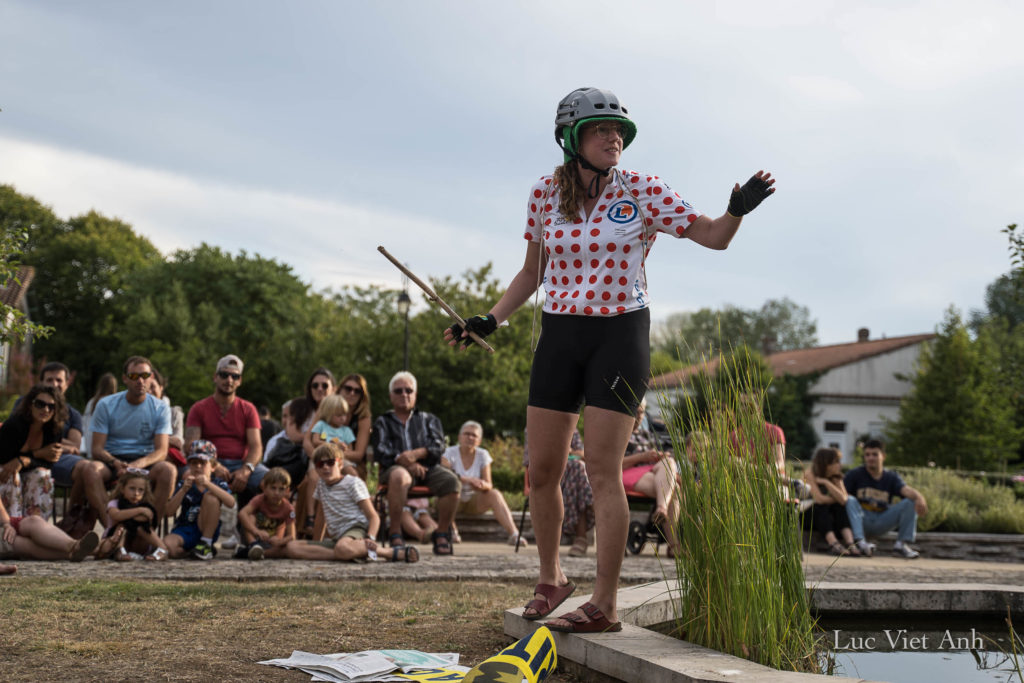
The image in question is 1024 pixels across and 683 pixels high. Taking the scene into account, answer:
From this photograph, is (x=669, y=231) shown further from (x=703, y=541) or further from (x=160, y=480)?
(x=160, y=480)

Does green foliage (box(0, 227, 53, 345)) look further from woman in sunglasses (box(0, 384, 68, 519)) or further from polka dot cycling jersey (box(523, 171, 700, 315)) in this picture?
polka dot cycling jersey (box(523, 171, 700, 315))

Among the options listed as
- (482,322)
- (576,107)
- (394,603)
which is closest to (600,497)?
(482,322)

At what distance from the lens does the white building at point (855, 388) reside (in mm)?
46072

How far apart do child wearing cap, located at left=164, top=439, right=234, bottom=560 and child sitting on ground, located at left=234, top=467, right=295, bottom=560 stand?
8.3 inches

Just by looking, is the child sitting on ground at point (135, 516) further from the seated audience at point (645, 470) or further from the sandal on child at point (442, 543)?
the seated audience at point (645, 470)

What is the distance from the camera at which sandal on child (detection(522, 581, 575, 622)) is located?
3.77 meters

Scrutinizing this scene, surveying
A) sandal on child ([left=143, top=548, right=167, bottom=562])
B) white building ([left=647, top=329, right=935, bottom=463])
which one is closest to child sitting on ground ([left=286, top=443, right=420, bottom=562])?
sandal on child ([left=143, top=548, right=167, bottom=562])

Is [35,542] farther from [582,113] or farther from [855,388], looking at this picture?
[855,388]

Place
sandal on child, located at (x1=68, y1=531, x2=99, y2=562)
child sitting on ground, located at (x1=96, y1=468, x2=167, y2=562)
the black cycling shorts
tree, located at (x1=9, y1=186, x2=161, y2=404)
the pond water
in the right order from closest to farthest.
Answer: the pond water, the black cycling shorts, sandal on child, located at (x1=68, y1=531, x2=99, y2=562), child sitting on ground, located at (x1=96, y1=468, x2=167, y2=562), tree, located at (x1=9, y1=186, x2=161, y2=404)

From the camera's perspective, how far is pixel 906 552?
9.95 metres

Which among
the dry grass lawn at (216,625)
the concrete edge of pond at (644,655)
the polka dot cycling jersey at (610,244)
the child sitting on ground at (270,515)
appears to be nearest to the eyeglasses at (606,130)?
the polka dot cycling jersey at (610,244)

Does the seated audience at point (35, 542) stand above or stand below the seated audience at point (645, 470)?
below

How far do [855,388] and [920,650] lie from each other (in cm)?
4681

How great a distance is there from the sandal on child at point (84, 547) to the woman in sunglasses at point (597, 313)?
450 cm
